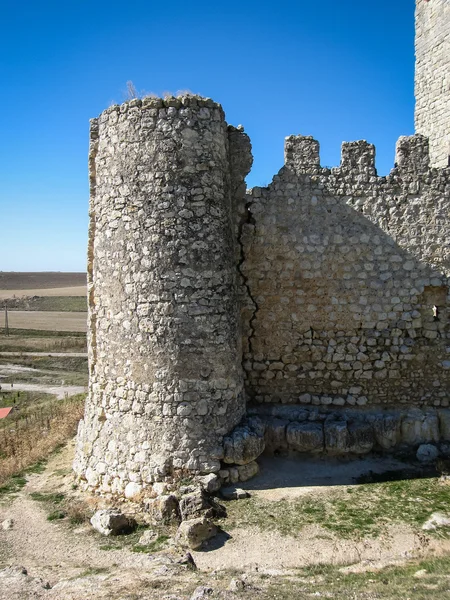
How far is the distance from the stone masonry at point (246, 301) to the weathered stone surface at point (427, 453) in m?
0.25

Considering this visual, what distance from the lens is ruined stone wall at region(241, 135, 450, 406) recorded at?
8969 millimetres

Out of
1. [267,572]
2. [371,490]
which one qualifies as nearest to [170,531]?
[267,572]

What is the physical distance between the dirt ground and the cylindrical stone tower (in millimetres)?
1126

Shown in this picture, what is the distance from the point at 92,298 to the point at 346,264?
174 inches

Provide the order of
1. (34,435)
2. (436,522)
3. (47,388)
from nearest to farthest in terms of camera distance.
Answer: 1. (436,522)
2. (34,435)
3. (47,388)

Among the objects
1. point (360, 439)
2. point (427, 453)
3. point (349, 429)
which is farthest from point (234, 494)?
point (427, 453)

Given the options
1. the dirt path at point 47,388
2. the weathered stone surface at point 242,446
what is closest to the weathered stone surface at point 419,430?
the weathered stone surface at point 242,446

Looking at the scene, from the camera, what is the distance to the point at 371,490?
25.4ft

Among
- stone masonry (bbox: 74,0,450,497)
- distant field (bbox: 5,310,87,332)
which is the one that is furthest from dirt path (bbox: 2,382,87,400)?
distant field (bbox: 5,310,87,332)

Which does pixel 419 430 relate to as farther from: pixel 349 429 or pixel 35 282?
pixel 35 282

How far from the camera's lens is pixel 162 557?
6.28 meters

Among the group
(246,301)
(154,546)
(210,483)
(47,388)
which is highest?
(246,301)

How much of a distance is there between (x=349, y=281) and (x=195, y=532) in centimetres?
483

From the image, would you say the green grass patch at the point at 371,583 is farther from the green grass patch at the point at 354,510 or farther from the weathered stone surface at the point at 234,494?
the weathered stone surface at the point at 234,494
